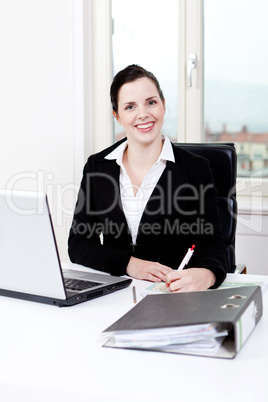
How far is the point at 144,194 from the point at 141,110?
30cm

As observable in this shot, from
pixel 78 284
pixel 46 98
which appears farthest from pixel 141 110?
pixel 46 98

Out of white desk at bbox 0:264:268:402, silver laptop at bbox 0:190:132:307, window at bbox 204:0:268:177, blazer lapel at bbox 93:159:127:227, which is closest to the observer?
white desk at bbox 0:264:268:402

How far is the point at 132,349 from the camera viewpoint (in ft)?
3.77

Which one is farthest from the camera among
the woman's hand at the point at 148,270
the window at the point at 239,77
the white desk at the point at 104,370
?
the window at the point at 239,77

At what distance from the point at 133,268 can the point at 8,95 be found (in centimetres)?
197

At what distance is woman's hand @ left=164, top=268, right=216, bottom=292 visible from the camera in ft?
4.97

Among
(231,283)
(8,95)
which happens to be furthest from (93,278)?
(8,95)

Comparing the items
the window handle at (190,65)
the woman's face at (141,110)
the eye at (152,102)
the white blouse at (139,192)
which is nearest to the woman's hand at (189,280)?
the white blouse at (139,192)

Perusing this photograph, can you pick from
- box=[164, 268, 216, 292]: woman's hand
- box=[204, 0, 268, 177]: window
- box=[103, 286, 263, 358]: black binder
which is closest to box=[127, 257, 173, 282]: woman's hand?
box=[164, 268, 216, 292]: woman's hand

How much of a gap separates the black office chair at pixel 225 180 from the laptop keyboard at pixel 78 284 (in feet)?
2.33

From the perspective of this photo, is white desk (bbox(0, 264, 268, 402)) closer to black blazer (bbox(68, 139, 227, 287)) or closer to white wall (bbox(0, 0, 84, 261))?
black blazer (bbox(68, 139, 227, 287))

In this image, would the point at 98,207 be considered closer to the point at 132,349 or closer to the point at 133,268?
the point at 133,268

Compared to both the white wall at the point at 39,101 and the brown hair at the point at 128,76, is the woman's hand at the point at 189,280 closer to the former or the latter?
the brown hair at the point at 128,76

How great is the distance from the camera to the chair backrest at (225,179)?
84.2 inches
